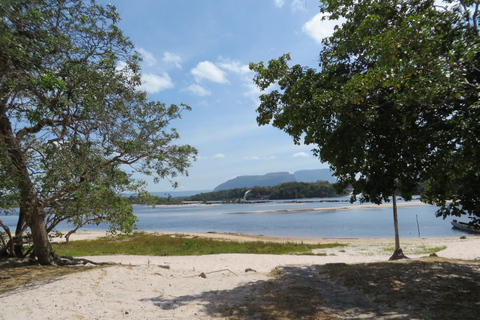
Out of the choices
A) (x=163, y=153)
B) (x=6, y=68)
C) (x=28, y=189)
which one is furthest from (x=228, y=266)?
(x=6, y=68)

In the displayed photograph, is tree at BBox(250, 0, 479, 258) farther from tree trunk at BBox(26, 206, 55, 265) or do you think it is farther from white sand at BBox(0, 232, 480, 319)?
tree trunk at BBox(26, 206, 55, 265)

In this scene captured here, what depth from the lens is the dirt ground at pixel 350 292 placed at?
4.93m

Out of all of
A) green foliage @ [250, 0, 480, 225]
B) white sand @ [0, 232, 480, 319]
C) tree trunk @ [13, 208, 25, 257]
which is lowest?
white sand @ [0, 232, 480, 319]

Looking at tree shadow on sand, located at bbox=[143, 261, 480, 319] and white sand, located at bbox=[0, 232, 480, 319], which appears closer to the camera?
tree shadow on sand, located at bbox=[143, 261, 480, 319]

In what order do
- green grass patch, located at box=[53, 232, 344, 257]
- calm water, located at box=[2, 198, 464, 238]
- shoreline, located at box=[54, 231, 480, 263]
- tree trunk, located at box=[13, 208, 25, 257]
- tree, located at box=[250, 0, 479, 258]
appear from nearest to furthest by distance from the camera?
tree, located at box=[250, 0, 479, 258] → tree trunk, located at box=[13, 208, 25, 257] → shoreline, located at box=[54, 231, 480, 263] → green grass patch, located at box=[53, 232, 344, 257] → calm water, located at box=[2, 198, 464, 238]

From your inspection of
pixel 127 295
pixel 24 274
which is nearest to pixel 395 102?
pixel 127 295

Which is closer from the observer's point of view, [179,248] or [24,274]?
[24,274]

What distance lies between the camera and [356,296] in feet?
19.3

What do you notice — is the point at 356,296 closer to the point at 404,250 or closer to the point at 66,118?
the point at 66,118

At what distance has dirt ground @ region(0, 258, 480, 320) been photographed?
16.2 ft

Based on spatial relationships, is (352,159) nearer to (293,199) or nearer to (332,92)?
(332,92)

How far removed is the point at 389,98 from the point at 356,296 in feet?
13.0

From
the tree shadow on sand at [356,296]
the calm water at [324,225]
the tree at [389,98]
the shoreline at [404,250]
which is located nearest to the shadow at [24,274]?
the tree shadow on sand at [356,296]

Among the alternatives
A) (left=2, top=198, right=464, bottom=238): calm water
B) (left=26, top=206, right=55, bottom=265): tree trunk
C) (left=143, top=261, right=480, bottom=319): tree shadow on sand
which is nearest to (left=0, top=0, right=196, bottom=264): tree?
(left=26, top=206, right=55, bottom=265): tree trunk
